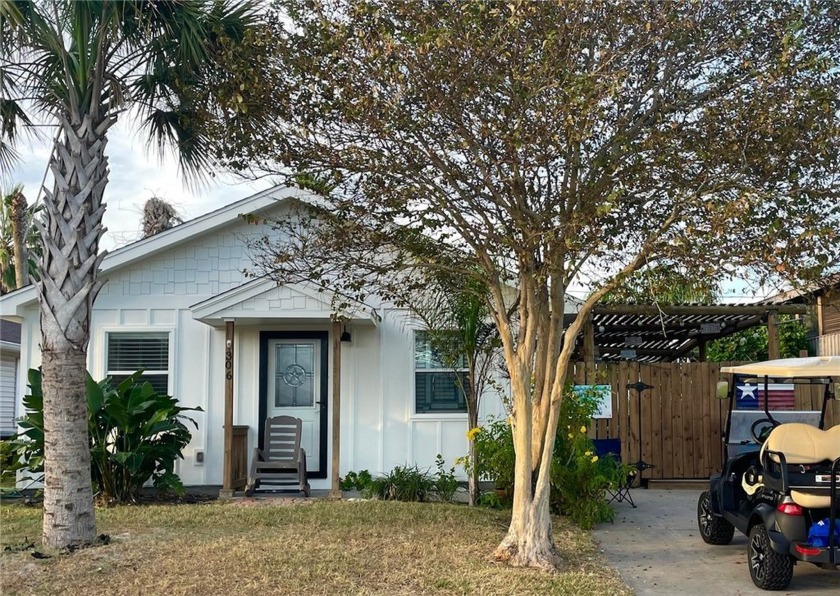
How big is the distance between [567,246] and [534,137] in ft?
3.24

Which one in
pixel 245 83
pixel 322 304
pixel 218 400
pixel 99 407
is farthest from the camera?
pixel 218 400

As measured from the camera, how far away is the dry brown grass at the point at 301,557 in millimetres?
6867

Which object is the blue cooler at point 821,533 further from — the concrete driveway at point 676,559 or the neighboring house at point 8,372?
the neighboring house at point 8,372

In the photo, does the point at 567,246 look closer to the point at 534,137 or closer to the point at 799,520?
the point at 534,137

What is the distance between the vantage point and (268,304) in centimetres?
1177

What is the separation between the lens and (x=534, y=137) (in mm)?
7172

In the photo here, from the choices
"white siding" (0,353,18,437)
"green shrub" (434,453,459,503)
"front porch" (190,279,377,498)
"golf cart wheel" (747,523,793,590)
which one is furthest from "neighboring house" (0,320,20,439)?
"golf cart wheel" (747,523,793,590)

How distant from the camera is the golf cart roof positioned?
750 centimetres

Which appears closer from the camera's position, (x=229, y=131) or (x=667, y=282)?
A: (x=667, y=282)

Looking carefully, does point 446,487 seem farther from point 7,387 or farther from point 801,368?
point 7,387

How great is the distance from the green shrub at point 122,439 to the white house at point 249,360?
1.25 m

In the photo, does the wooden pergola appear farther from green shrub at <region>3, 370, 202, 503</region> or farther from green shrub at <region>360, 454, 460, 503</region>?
green shrub at <region>3, 370, 202, 503</region>

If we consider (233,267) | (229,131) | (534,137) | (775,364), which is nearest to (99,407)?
(233,267)

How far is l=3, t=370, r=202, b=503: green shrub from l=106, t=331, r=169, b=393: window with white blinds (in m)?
1.30
